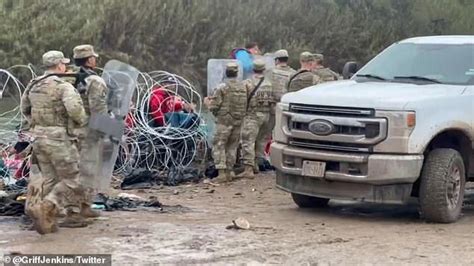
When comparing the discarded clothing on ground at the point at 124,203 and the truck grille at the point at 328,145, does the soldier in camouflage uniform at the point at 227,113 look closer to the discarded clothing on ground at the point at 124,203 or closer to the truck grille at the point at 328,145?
the discarded clothing on ground at the point at 124,203

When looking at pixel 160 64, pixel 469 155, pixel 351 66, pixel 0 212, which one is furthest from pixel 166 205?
pixel 160 64

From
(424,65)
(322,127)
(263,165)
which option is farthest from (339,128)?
(263,165)

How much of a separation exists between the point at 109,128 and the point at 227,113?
378 centimetres

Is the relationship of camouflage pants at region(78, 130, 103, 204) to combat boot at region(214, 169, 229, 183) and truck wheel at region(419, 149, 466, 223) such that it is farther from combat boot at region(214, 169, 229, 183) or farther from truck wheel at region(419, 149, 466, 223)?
combat boot at region(214, 169, 229, 183)

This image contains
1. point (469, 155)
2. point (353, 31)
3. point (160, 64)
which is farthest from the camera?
point (353, 31)

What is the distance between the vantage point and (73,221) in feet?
29.5

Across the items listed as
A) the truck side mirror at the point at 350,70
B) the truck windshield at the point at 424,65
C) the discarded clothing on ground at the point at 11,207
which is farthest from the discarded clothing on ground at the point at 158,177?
the truck windshield at the point at 424,65

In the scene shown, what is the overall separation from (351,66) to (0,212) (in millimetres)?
4486

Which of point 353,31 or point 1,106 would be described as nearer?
point 1,106

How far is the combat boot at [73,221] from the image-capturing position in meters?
8.96

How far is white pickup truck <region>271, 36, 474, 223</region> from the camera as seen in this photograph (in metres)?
9.05

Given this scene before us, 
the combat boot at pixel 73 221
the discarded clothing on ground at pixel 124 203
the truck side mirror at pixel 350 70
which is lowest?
the discarded clothing on ground at pixel 124 203

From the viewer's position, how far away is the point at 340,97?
930cm

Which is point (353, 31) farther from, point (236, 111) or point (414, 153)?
point (414, 153)
